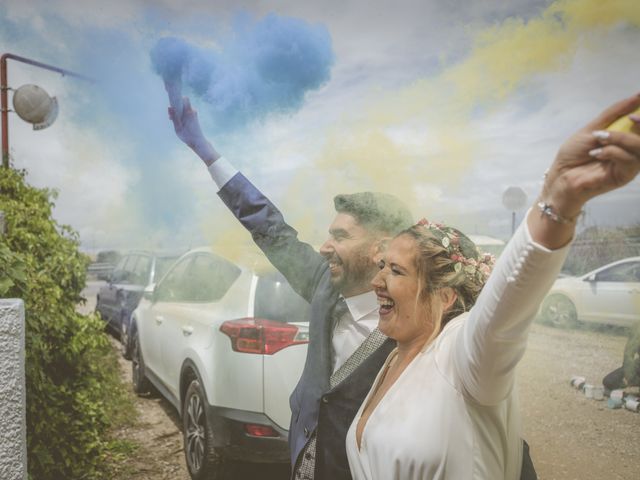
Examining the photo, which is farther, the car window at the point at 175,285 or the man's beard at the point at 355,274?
the car window at the point at 175,285

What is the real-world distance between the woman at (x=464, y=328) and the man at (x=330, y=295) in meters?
0.27

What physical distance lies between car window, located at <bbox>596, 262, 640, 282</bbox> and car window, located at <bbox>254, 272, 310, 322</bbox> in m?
6.20

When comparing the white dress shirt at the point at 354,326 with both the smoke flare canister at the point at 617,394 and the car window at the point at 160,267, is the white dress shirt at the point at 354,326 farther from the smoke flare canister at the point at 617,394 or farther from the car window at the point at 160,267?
the car window at the point at 160,267

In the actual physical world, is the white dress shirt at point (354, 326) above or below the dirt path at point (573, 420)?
above

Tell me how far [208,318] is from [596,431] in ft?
11.6

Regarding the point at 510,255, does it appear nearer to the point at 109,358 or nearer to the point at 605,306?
the point at 109,358

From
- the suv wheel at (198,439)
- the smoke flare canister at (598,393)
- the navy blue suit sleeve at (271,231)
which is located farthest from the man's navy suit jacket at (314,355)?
the smoke flare canister at (598,393)

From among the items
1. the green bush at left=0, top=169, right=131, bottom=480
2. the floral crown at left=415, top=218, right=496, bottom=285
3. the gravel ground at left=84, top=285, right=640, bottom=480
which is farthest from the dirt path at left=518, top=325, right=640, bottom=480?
the green bush at left=0, top=169, right=131, bottom=480

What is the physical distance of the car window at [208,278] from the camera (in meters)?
3.83

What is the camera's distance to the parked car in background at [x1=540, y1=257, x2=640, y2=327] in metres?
7.75

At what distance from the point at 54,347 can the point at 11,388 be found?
1.00m

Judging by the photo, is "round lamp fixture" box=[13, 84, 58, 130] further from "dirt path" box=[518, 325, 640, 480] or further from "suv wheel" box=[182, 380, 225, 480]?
"dirt path" box=[518, 325, 640, 480]

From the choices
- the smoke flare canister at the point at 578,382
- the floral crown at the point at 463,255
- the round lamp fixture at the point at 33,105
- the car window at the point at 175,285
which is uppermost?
the round lamp fixture at the point at 33,105

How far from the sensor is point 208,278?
14.0 feet
